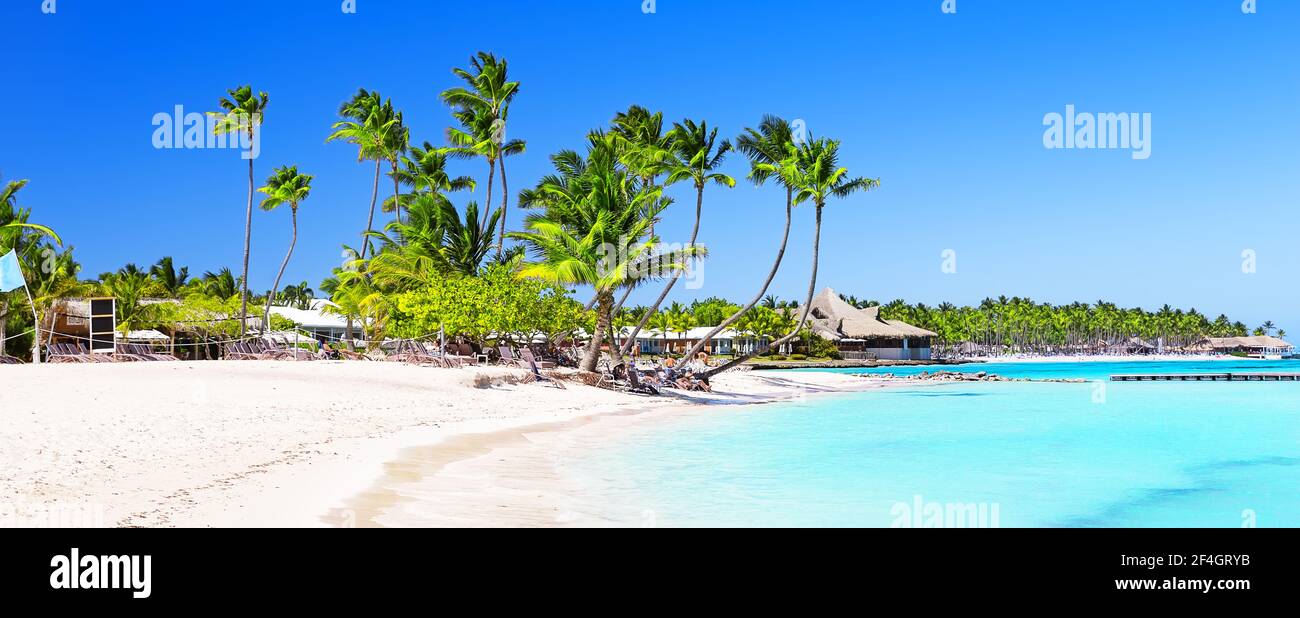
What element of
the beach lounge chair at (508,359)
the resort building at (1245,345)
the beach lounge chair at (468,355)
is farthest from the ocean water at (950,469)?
the resort building at (1245,345)

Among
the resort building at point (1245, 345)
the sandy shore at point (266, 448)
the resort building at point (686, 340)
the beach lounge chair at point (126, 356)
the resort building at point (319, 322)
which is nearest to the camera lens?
the sandy shore at point (266, 448)

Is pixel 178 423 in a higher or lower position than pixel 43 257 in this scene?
lower

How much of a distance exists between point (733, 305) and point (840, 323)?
1816cm

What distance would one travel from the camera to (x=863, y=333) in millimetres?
77500

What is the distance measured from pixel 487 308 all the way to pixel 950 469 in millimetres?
17560

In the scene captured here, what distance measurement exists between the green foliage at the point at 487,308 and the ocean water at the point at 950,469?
7.76 metres

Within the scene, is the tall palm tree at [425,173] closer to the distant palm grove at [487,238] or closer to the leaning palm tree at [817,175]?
the distant palm grove at [487,238]

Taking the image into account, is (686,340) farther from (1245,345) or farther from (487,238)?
(1245,345)

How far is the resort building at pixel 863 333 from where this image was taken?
77.4 metres

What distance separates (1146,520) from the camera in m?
10.2
